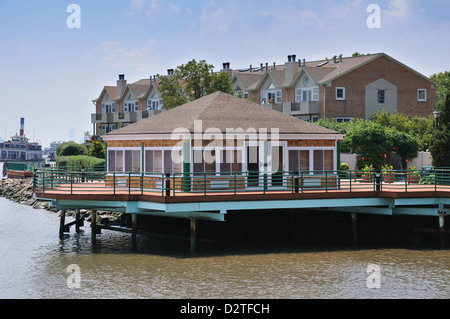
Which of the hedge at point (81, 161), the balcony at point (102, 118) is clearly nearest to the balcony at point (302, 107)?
the hedge at point (81, 161)

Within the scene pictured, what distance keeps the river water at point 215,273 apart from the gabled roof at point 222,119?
19.2ft

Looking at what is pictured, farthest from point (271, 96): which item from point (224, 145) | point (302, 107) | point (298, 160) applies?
point (224, 145)

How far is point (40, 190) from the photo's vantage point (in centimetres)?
3366

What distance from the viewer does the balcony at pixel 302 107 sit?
64.1 m

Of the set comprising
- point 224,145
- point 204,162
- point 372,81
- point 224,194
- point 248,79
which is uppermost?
point 248,79

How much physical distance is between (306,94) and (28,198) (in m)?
27.6

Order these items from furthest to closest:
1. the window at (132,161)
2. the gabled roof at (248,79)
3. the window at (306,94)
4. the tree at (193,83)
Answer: the gabled roof at (248,79)
the window at (306,94)
the tree at (193,83)
the window at (132,161)

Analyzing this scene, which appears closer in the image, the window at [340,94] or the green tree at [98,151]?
the window at [340,94]

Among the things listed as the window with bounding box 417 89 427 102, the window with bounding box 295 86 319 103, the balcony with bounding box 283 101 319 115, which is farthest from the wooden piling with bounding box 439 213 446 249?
the window with bounding box 417 89 427 102

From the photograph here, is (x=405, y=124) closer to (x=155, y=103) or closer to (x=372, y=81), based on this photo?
(x=372, y=81)

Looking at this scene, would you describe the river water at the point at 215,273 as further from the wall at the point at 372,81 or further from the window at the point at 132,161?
the wall at the point at 372,81

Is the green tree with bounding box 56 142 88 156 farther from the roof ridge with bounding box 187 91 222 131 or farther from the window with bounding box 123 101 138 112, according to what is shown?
the roof ridge with bounding box 187 91 222 131

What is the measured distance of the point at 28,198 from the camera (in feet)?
210
